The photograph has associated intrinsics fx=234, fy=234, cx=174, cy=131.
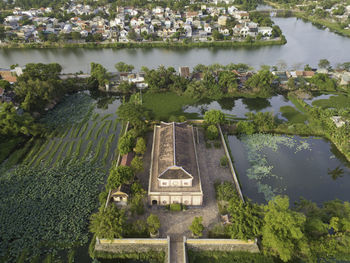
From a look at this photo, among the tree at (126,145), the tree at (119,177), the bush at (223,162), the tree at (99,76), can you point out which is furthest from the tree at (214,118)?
the tree at (99,76)

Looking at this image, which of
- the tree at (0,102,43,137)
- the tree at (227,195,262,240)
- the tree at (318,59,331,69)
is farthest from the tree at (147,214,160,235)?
the tree at (318,59,331,69)

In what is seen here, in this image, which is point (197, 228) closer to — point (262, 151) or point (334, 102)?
point (262, 151)

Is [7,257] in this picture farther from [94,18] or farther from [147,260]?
[94,18]

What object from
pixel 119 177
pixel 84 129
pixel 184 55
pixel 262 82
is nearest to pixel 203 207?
pixel 119 177

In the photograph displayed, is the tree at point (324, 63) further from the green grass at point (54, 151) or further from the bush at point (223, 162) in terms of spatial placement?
the green grass at point (54, 151)

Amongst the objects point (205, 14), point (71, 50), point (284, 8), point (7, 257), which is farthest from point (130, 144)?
point (284, 8)
